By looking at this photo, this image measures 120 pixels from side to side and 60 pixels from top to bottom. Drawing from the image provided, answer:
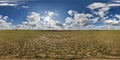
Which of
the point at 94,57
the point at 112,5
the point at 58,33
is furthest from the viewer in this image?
the point at 58,33

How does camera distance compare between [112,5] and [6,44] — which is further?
[6,44]

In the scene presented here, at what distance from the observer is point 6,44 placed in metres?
18.3

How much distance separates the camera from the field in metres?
17.3

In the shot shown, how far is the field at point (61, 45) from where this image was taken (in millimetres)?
17328

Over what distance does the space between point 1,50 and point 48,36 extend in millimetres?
3618

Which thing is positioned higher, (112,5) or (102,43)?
(112,5)

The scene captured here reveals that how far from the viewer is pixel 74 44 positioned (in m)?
18.1

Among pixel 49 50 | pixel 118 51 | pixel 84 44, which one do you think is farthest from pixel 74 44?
pixel 118 51

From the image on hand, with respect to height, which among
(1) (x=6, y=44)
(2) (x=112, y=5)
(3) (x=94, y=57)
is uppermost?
(2) (x=112, y=5)

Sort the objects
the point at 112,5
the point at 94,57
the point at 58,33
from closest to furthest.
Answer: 1. the point at 112,5
2. the point at 94,57
3. the point at 58,33

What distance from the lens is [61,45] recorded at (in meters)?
17.8

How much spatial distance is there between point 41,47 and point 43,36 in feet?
5.09

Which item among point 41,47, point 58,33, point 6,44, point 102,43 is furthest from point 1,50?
point 102,43

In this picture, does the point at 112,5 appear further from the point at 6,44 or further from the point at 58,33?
the point at 6,44
